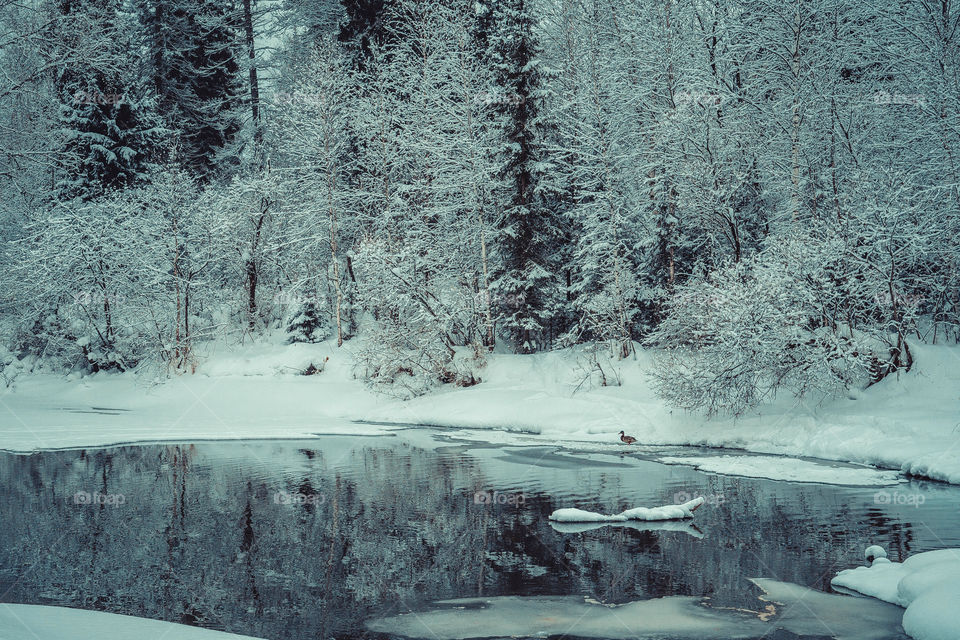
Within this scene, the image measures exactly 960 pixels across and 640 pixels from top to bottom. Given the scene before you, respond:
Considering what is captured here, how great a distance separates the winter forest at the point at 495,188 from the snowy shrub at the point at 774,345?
77 mm

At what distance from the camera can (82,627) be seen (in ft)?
23.6

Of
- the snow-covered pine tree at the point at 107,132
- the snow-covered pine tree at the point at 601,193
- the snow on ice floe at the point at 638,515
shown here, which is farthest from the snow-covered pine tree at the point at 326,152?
the snow on ice floe at the point at 638,515

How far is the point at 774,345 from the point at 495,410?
9.02 meters

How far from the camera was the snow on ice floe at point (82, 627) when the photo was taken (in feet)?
22.4

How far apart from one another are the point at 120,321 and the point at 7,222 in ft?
31.0

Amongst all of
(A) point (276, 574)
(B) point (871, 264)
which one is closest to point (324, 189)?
(B) point (871, 264)
